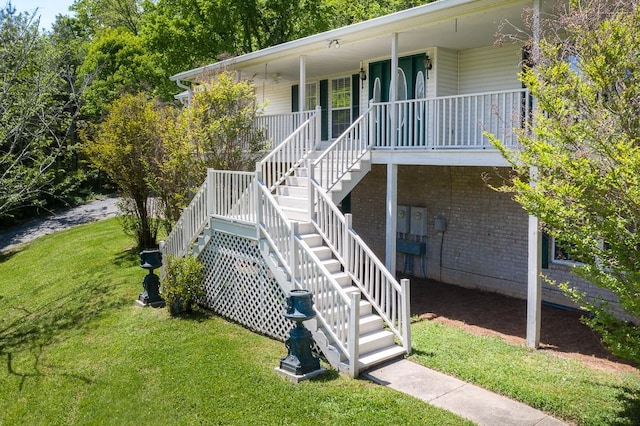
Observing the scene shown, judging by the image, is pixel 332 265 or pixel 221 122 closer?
pixel 332 265

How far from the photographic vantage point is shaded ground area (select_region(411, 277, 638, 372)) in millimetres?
8023

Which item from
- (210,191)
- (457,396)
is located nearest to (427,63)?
(210,191)

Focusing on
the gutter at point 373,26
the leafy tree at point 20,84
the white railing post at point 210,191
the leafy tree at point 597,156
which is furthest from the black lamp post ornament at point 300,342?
the leafy tree at point 20,84

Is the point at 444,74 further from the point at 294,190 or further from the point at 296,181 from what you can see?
the point at 294,190

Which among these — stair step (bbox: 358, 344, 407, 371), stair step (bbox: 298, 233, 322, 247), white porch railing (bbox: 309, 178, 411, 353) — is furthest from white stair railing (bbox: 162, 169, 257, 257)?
stair step (bbox: 358, 344, 407, 371)

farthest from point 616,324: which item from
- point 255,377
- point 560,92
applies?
point 255,377

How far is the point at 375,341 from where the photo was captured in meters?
7.53

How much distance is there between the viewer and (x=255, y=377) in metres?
6.96

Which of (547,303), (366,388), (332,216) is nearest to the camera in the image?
(366,388)

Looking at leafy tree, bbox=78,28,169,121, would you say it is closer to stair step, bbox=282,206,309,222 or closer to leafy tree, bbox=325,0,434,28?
leafy tree, bbox=325,0,434,28

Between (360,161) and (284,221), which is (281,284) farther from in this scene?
(360,161)

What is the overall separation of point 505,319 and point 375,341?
3426 mm

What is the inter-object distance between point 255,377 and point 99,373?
8.12ft

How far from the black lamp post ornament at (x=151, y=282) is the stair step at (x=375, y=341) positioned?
4654 mm
